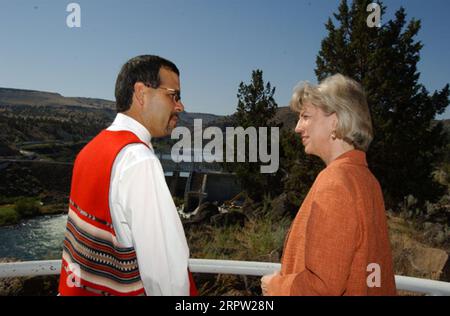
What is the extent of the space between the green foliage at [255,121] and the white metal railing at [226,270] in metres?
29.1

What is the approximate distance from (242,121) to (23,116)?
384ft

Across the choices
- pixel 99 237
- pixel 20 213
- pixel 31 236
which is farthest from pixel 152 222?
pixel 20 213

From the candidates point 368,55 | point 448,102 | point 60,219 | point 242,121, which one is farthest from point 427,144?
point 60,219

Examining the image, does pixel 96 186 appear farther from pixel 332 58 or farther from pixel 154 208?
pixel 332 58

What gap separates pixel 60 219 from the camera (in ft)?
195

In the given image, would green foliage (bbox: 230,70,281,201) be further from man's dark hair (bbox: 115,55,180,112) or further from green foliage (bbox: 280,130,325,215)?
man's dark hair (bbox: 115,55,180,112)

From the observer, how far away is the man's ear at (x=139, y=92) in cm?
160

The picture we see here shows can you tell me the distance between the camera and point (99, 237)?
4.40 ft

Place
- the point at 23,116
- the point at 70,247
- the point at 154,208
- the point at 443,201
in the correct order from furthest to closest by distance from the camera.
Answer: the point at 23,116
the point at 443,201
the point at 70,247
the point at 154,208

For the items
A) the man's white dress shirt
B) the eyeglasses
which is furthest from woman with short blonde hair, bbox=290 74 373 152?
the man's white dress shirt

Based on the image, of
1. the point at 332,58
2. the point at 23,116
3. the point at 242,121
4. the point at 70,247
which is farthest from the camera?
the point at 23,116

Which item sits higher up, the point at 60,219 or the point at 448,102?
the point at 448,102

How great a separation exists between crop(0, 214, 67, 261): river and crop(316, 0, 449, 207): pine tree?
3168 centimetres

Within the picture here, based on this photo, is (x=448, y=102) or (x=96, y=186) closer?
(x=96, y=186)
